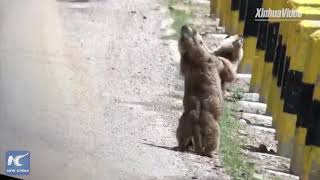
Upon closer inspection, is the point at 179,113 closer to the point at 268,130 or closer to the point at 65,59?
the point at 268,130

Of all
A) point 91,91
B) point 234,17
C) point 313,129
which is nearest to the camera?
point 313,129

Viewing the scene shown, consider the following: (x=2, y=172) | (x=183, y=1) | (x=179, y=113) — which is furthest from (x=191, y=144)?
(x=2, y=172)

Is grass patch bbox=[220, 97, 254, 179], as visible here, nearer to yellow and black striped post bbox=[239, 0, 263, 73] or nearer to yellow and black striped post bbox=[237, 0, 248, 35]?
yellow and black striped post bbox=[239, 0, 263, 73]

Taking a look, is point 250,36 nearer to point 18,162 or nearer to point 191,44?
point 191,44

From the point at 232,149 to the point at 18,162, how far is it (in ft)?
3.02

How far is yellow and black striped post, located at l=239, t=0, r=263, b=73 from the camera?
234cm

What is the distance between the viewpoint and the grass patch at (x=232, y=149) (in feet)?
7.85

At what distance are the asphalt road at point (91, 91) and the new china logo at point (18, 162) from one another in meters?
0.02

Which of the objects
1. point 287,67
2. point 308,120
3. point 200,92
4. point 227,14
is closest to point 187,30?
point 227,14

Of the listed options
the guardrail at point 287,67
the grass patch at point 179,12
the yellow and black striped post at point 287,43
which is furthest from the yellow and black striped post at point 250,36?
the grass patch at point 179,12

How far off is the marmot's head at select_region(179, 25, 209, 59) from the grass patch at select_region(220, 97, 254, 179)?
24cm

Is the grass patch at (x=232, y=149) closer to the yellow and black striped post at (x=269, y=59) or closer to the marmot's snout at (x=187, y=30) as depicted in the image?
the yellow and black striped post at (x=269, y=59)

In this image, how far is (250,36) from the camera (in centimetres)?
241

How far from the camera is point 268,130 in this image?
2.47 metres
